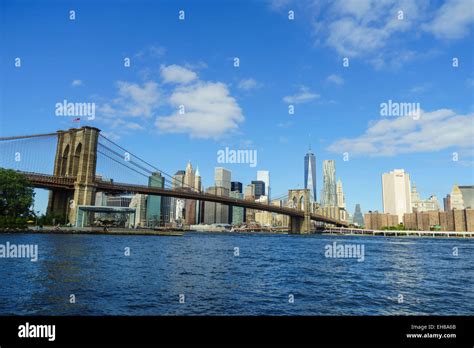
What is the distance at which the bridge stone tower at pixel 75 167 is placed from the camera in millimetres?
74750

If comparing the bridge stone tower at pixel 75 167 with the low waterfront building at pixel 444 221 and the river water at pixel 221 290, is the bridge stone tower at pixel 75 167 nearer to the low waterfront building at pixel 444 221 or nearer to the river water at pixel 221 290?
the river water at pixel 221 290

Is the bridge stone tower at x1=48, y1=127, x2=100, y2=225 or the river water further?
the bridge stone tower at x1=48, y1=127, x2=100, y2=225

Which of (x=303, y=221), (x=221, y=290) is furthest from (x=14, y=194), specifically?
(x=303, y=221)

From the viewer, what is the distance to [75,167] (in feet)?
261

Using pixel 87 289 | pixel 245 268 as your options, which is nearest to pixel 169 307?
pixel 87 289

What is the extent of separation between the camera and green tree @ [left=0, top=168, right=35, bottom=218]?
6731 centimetres

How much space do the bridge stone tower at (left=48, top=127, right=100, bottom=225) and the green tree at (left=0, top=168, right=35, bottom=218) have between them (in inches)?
326

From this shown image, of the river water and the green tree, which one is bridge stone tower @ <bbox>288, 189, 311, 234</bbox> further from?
the river water

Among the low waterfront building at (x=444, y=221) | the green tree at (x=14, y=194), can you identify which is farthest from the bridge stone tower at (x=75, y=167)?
the low waterfront building at (x=444, y=221)

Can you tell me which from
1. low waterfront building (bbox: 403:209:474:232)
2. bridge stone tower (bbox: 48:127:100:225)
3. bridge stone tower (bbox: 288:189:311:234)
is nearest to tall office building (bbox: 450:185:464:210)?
low waterfront building (bbox: 403:209:474:232)

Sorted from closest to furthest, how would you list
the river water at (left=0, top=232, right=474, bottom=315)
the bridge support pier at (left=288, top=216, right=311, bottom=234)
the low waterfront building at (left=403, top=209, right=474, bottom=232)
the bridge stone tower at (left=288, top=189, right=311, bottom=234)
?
1. the river water at (left=0, top=232, right=474, bottom=315)
2. the bridge stone tower at (left=288, top=189, right=311, bottom=234)
3. the bridge support pier at (left=288, top=216, right=311, bottom=234)
4. the low waterfront building at (left=403, top=209, right=474, bottom=232)
